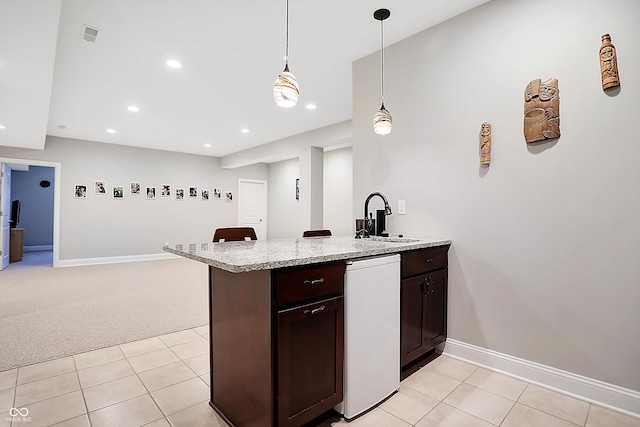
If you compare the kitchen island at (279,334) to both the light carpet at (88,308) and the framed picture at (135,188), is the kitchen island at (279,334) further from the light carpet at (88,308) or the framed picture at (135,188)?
the framed picture at (135,188)

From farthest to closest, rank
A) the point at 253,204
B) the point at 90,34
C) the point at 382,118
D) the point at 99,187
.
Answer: the point at 253,204 < the point at 99,187 < the point at 90,34 < the point at 382,118

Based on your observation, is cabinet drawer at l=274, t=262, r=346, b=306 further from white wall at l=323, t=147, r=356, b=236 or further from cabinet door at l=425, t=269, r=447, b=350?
white wall at l=323, t=147, r=356, b=236

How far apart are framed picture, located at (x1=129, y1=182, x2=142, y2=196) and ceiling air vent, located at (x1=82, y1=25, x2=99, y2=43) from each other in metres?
4.97

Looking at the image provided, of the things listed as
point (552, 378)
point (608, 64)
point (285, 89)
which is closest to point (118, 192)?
point (285, 89)

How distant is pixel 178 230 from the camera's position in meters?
7.72

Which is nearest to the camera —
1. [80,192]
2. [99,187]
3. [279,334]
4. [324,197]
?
[279,334]

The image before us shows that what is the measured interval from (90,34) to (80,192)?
5.02 m

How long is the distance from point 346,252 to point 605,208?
1.57 meters

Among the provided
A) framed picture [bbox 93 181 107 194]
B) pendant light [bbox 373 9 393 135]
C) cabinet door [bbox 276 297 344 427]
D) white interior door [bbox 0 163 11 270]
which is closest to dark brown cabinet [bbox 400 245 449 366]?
cabinet door [bbox 276 297 344 427]

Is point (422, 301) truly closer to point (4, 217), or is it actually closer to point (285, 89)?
point (285, 89)

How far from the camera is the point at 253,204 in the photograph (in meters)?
8.93

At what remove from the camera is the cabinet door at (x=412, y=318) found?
1.99 m

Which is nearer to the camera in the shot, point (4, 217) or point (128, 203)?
point (4, 217)

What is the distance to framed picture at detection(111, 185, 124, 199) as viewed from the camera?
6.86 meters
